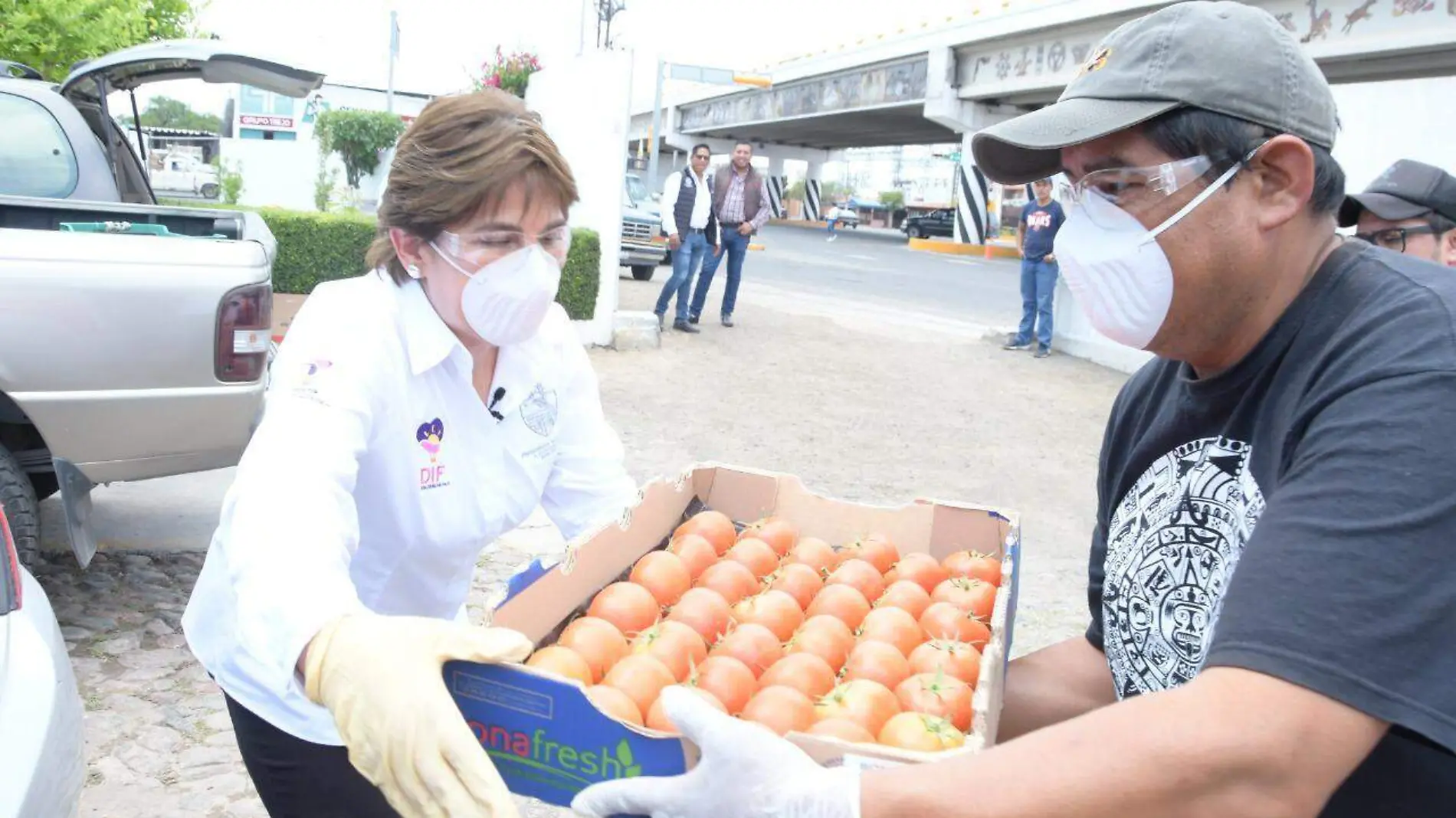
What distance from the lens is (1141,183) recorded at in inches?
64.5

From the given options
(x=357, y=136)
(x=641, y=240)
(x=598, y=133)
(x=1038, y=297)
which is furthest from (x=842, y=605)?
(x=357, y=136)

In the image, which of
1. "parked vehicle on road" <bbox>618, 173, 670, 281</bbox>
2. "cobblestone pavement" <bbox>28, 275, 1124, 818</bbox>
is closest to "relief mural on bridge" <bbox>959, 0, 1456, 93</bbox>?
"cobblestone pavement" <bbox>28, 275, 1124, 818</bbox>

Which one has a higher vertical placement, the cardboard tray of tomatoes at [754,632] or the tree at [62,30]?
the tree at [62,30]

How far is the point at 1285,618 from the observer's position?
3.99 feet

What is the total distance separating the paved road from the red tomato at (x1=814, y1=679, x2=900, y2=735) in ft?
44.0

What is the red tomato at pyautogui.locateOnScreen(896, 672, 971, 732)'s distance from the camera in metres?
1.83

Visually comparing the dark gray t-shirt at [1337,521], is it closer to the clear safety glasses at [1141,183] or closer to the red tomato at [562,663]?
the clear safety glasses at [1141,183]

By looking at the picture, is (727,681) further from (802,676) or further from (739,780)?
(739,780)

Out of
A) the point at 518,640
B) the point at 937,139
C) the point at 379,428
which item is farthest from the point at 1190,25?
the point at 937,139

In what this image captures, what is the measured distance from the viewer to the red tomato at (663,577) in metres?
2.28

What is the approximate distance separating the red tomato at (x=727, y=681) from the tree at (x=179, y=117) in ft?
231

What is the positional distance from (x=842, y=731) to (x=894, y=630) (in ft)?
1.68

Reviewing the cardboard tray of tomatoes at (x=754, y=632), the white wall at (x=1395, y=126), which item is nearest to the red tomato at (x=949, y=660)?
the cardboard tray of tomatoes at (x=754, y=632)

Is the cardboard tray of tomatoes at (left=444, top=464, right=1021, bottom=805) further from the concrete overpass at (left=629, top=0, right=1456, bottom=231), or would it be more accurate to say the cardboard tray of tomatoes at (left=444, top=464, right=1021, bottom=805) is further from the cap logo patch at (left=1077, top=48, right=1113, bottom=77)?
the concrete overpass at (left=629, top=0, right=1456, bottom=231)
